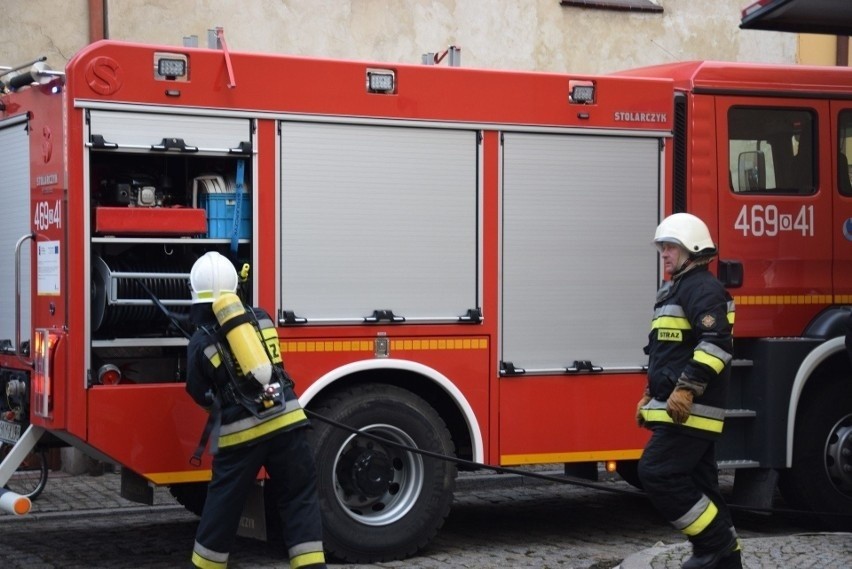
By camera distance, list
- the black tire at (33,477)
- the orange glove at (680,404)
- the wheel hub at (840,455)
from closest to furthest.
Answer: the orange glove at (680,404) < the wheel hub at (840,455) < the black tire at (33,477)

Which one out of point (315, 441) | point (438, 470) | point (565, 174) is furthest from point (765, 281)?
point (315, 441)

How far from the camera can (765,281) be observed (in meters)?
9.06

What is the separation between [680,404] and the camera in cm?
693

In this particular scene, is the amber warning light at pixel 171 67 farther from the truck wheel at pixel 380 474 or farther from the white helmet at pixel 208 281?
the truck wheel at pixel 380 474

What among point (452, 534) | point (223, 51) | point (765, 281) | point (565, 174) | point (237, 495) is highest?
point (223, 51)

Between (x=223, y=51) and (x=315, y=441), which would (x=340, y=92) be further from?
(x=315, y=441)

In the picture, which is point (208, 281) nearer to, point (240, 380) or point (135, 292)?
point (240, 380)

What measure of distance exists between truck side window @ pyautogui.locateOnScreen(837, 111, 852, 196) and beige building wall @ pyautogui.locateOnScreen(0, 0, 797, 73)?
16.2ft

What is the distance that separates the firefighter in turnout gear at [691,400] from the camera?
22.9ft

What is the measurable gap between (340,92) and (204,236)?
1114 millimetres

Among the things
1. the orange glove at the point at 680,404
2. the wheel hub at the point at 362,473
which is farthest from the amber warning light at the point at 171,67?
the orange glove at the point at 680,404

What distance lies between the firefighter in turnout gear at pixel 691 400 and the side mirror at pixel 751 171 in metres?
1.93

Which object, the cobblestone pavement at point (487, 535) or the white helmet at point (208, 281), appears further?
the cobblestone pavement at point (487, 535)

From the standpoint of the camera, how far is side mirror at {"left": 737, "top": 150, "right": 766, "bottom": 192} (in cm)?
905
